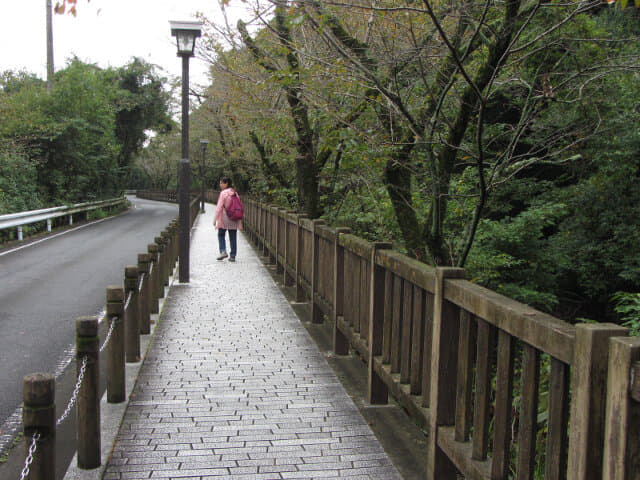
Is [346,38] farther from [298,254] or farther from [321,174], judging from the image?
[321,174]

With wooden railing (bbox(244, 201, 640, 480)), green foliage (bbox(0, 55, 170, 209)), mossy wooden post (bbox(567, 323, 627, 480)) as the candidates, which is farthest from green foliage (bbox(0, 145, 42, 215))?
mossy wooden post (bbox(567, 323, 627, 480))

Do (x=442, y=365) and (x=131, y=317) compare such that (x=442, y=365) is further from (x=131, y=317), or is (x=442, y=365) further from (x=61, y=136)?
(x=61, y=136)

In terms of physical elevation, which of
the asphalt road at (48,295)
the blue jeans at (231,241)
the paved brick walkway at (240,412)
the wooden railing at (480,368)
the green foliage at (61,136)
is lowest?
the asphalt road at (48,295)

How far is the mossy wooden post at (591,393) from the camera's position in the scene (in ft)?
6.78

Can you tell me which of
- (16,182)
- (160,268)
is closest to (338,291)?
(160,268)

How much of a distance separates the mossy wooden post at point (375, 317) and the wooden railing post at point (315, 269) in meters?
2.64

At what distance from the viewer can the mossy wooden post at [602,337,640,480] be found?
190cm

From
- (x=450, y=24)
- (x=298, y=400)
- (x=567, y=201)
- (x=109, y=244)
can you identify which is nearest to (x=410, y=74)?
(x=450, y=24)

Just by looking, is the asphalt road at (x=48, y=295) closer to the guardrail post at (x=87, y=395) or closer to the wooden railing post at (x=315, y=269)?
the guardrail post at (x=87, y=395)

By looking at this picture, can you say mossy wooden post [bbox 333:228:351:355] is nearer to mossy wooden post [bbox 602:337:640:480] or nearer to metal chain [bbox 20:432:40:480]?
metal chain [bbox 20:432:40:480]

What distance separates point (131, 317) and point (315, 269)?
8.54 ft

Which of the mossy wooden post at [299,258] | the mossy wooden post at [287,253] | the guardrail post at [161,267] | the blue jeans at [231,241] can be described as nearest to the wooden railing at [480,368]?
the mossy wooden post at [299,258]

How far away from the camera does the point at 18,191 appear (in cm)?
2402

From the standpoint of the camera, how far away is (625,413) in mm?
1913
